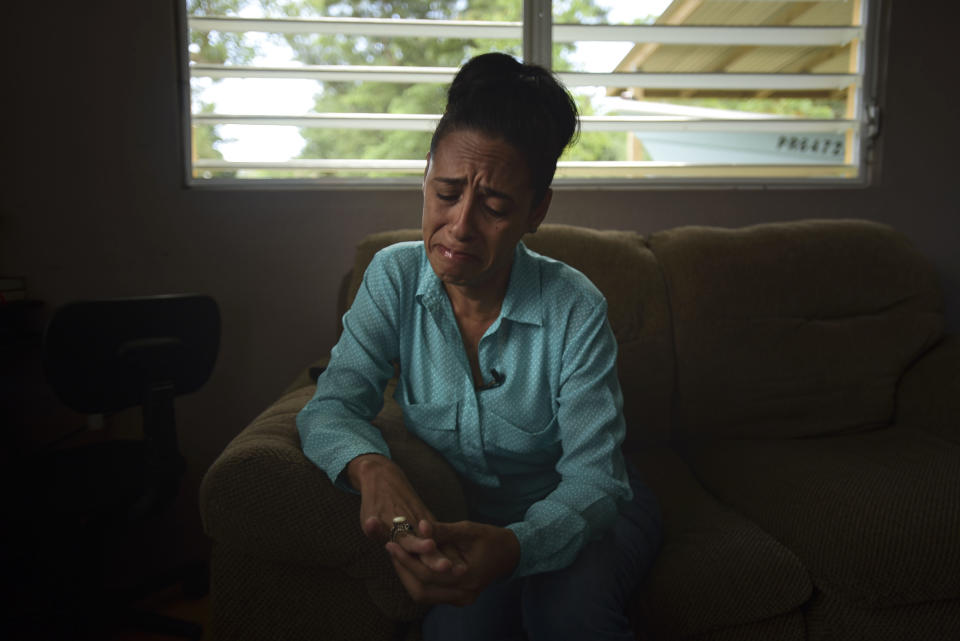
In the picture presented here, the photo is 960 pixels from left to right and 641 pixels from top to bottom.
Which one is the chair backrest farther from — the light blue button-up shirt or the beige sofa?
the light blue button-up shirt

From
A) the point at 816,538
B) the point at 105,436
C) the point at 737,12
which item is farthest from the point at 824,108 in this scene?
the point at 105,436

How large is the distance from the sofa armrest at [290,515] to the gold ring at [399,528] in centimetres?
13

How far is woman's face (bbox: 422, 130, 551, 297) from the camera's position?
95 cm

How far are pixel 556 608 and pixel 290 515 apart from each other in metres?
0.40

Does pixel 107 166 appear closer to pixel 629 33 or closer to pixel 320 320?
pixel 320 320

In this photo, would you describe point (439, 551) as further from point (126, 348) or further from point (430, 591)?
point (126, 348)

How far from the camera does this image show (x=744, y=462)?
146 centimetres

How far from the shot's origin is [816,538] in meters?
1.11

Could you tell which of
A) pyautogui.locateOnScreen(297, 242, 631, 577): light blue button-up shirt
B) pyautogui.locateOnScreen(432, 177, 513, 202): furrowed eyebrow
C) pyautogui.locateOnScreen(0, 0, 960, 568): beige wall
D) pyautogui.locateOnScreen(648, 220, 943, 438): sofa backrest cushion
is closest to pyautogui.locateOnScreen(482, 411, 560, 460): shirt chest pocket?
pyautogui.locateOnScreen(297, 242, 631, 577): light blue button-up shirt

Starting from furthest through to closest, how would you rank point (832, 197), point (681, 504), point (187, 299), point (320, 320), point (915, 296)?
1. point (832, 197)
2. point (320, 320)
3. point (915, 296)
4. point (187, 299)
5. point (681, 504)

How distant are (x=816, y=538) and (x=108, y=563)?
6.23 ft

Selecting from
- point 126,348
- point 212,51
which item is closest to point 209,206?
point 212,51

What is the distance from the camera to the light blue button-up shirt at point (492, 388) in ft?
3.18

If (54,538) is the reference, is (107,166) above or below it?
above
